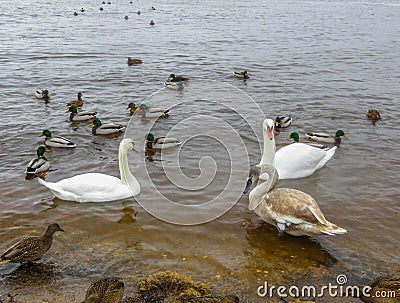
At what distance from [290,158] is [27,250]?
5.83 m

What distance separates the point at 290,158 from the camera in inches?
386

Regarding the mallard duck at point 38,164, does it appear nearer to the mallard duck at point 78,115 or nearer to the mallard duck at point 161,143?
the mallard duck at point 161,143

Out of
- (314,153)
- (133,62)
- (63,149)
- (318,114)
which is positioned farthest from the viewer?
(133,62)

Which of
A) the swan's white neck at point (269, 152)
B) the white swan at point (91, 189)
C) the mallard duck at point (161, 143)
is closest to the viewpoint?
the white swan at point (91, 189)

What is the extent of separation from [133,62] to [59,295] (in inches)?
654

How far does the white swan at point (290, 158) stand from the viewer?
31.7ft

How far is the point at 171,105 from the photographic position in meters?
16.2

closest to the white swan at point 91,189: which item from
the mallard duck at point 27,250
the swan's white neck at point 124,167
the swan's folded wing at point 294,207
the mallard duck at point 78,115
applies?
the swan's white neck at point 124,167

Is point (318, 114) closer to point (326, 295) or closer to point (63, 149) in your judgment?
point (63, 149)

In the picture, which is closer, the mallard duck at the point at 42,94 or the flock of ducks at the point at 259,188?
the flock of ducks at the point at 259,188

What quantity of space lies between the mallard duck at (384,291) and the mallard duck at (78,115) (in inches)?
392

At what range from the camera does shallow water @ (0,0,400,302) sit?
6.63 m

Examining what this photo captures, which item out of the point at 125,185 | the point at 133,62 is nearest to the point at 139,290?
the point at 125,185

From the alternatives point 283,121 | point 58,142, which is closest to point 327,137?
point 283,121
